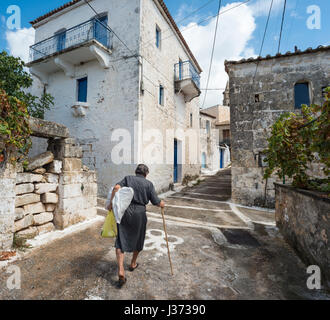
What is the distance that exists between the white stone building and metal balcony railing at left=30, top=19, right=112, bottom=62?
0.04m

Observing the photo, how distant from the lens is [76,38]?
8.70 meters

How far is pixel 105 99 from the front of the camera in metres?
8.05

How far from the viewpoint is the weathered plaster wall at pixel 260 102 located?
274 inches

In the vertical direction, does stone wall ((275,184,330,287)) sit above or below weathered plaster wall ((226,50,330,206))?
below

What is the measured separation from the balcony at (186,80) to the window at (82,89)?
5.46m

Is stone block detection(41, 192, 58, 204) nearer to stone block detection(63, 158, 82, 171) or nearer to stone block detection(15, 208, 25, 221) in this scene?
stone block detection(15, 208, 25, 221)

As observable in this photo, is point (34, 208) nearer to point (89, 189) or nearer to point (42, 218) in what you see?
point (42, 218)

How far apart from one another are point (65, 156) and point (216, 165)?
70.0 feet

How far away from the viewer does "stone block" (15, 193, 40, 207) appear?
10.8 ft

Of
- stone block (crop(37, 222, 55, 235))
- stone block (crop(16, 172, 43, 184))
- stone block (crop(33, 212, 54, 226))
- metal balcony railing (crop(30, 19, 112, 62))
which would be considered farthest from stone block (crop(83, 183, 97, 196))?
metal balcony railing (crop(30, 19, 112, 62))

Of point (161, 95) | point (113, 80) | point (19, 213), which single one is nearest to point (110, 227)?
point (19, 213)

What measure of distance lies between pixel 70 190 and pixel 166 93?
7.81 metres
